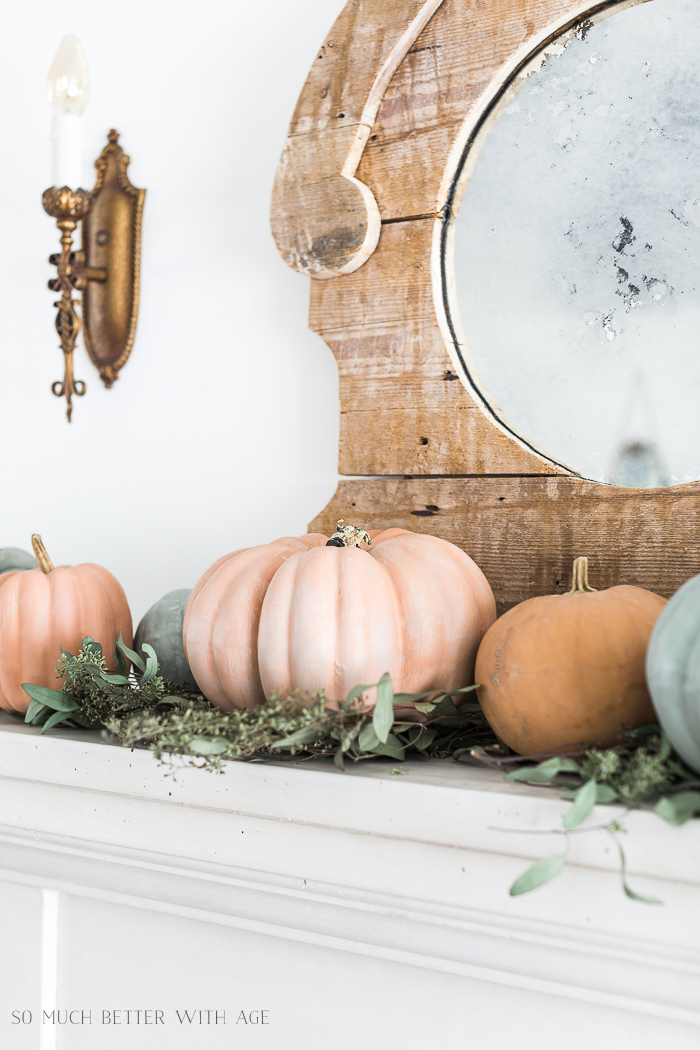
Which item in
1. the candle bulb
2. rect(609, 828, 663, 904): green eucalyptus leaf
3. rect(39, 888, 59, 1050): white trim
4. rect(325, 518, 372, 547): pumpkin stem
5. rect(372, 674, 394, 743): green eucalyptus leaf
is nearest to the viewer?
rect(609, 828, 663, 904): green eucalyptus leaf

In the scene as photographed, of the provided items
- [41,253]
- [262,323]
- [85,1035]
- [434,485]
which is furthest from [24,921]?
[41,253]

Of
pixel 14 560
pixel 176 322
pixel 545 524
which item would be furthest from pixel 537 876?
pixel 176 322

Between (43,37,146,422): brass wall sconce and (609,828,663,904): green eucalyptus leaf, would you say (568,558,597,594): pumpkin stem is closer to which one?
(609,828,663,904): green eucalyptus leaf

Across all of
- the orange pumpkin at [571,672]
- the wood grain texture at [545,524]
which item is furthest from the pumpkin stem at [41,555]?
the orange pumpkin at [571,672]

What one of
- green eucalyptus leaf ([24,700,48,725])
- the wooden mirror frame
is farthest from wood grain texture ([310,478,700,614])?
green eucalyptus leaf ([24,700,48,725])

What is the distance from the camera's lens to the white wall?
996 millimetres

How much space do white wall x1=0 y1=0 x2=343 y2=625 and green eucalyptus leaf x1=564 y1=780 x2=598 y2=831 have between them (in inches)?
21.8

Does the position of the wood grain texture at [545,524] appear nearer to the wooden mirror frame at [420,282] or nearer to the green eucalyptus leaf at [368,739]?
the wooden mirror frame at [420,282]

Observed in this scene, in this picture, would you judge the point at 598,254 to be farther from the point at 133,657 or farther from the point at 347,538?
the point at 133,657

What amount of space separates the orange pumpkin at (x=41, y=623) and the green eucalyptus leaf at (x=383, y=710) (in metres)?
0.35

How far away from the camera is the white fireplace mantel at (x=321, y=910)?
0.49 meters

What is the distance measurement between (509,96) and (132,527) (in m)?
0.69

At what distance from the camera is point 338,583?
0.60 m

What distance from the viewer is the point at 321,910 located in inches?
24.2
